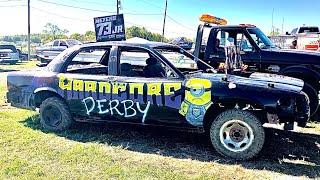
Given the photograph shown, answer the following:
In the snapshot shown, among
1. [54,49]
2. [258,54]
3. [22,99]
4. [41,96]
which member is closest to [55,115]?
[41,96]

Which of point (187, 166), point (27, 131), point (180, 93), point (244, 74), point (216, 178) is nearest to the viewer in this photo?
point (216, 178)

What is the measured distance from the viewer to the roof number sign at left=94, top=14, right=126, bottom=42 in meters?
6.77

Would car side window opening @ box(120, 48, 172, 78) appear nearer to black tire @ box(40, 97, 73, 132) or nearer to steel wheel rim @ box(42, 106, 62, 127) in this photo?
black tire @ box(40, 97, 73, 132)

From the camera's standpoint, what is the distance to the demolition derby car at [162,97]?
4480mm

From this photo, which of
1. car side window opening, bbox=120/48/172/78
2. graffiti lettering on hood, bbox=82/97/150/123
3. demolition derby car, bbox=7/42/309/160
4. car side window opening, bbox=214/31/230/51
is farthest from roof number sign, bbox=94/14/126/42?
car side window opening, bbox=214/31/230/51

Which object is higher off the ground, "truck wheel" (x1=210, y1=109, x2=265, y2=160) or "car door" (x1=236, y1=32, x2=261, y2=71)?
"car door" (x1=236, y1=32, x2=261, y2=71)

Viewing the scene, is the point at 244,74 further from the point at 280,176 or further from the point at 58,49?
the point at 58,49

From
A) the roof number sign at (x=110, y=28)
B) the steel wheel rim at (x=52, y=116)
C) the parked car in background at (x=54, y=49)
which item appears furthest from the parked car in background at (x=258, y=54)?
the parked car in background at (x=54, y=49)

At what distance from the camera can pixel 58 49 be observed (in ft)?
66.8

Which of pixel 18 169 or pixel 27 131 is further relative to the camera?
pixel 27 131

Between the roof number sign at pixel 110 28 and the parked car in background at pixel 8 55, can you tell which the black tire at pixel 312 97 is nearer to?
the roof number sign at pixel 110 28

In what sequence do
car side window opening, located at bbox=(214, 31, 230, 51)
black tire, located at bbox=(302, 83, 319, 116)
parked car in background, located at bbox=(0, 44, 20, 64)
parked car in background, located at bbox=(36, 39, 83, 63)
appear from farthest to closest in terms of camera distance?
parked car in background, located at bbox=(0, 44, 20, 64) < parked car in background, located at bbox=(36, 39, 83, 63) < car side window opening, located at bbox=(214, 31, 230, 51) < black tire, located at bbox=(302, 83, 319, 116)

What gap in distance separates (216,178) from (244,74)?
2.06 metres

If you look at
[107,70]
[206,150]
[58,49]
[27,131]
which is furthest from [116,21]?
[58,49]
